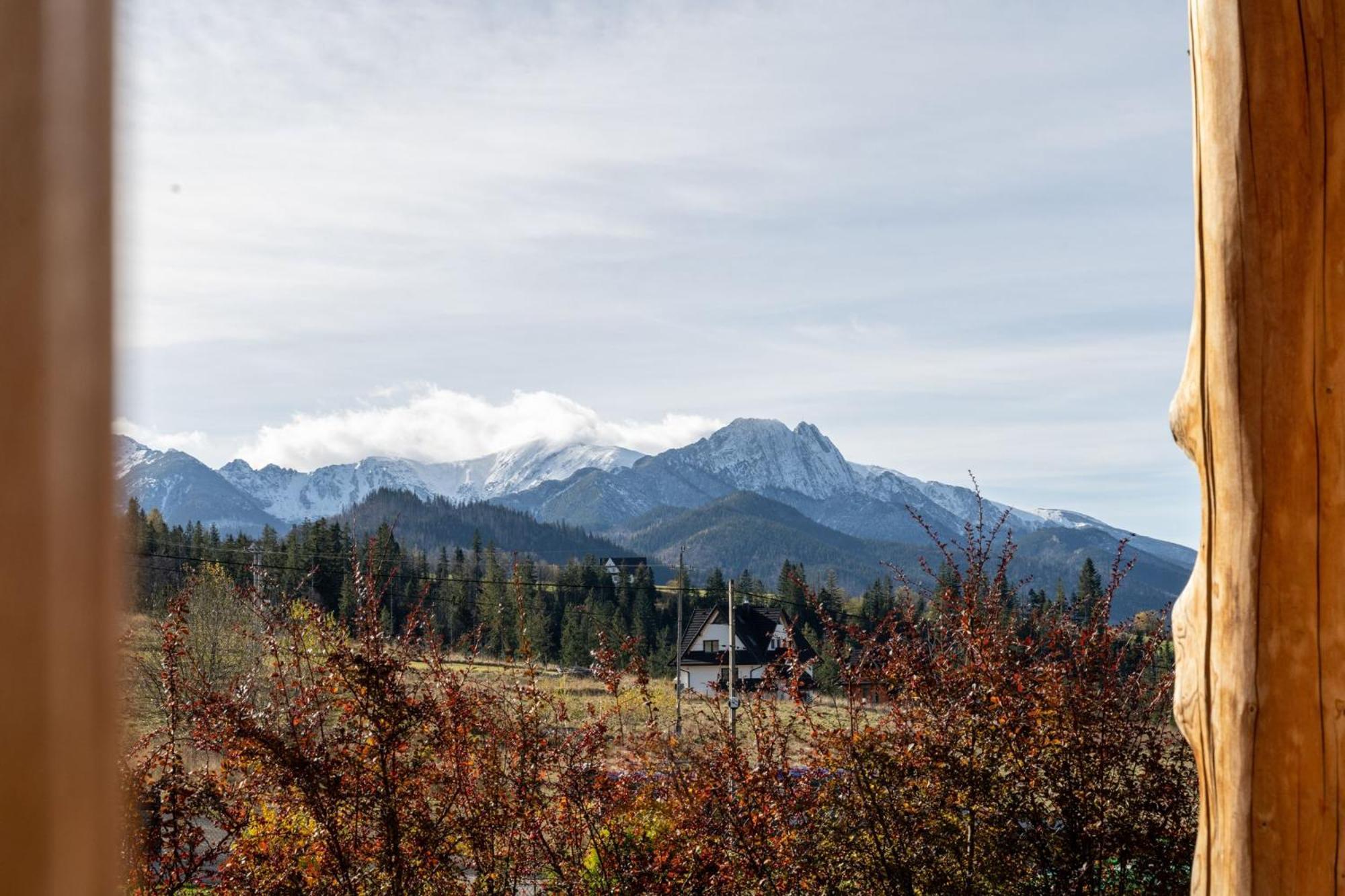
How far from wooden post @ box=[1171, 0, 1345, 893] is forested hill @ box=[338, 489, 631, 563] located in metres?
126

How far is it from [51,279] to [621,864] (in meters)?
4.28

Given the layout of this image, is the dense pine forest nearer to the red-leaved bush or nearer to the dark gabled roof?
the red-leaved bush

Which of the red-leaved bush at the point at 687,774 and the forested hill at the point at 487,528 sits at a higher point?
the red-leaved bush at the point at 687,774

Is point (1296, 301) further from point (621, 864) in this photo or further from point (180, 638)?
point (180, 638)

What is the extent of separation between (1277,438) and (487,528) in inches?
5612

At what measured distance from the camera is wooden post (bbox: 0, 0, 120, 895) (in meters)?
0.45

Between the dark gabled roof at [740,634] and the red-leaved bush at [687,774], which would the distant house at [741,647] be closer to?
the dark gabled roof at [740,634]

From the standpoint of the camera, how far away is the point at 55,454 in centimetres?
47

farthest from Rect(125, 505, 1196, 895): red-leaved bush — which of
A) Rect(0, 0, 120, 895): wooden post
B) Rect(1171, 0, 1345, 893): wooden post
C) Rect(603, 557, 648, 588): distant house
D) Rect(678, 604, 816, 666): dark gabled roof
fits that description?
Rect(603, 557, 648, 588): distant house

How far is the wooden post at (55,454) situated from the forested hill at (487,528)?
415 feet

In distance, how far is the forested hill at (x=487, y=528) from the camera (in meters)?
132

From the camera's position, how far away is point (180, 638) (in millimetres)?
4098

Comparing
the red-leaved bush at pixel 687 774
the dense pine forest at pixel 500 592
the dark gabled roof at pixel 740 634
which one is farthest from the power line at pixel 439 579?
the red-leaved bush at pixel 687 774

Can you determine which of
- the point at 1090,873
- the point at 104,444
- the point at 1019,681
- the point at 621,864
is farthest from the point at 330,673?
the point at 104,444
